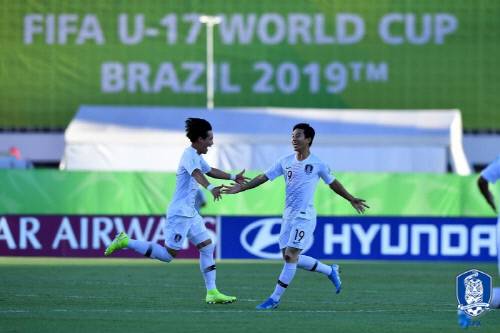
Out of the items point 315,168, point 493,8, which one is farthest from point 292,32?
point 315,168

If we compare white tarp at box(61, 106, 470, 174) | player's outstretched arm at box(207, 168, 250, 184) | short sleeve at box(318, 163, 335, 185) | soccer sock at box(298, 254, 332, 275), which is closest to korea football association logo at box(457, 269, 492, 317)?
short sleeve at box(318, 163, 335, 185)

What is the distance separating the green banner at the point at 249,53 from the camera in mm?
45781

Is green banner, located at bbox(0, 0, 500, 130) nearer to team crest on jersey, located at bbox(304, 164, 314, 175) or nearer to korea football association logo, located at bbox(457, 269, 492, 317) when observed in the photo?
team crest on jersey, located at bbox(304, 164, 314, 175)

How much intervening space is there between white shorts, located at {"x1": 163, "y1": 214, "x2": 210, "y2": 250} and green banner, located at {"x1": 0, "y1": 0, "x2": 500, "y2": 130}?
1223 inches

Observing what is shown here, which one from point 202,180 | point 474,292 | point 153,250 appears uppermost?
point 202,180

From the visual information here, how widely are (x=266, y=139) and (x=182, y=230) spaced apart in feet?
79.3

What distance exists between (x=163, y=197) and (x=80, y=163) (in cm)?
1359

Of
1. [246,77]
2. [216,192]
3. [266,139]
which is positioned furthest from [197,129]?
[246,77]

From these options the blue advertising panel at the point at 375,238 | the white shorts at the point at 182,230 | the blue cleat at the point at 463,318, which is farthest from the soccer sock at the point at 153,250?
the blue advertising panel at the point at 375,238

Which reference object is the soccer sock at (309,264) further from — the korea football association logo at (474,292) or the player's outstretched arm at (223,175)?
the korea football association logo at (474,292)

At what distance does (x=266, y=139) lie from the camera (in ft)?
127

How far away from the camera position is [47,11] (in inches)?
1810

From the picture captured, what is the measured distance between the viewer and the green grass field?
1249 centimetres

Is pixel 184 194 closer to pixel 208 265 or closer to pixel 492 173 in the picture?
pixel 208 265
